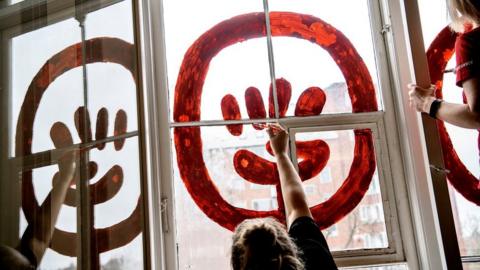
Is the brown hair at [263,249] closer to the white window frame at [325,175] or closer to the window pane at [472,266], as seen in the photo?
the white window frame at [325,175]

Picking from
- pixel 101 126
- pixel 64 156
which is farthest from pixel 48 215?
pixel 101 126

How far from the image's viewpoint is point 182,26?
1762mm

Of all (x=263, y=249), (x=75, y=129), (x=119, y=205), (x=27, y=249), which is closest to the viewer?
(x=27, y=249)

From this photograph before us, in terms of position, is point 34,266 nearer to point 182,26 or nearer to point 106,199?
point 106,199

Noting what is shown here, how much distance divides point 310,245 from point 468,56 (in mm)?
774

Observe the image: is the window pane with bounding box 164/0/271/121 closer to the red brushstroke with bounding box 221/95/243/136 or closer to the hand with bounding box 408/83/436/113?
the red brushstroke with bounding box 221/95/243/136

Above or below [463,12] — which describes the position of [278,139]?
below

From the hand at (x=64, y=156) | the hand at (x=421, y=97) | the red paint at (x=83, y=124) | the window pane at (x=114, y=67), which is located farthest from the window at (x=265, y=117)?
the hand at (x=64, y=156)

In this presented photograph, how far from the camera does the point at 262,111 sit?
1.71 metres

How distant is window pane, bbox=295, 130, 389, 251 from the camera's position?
167 cm

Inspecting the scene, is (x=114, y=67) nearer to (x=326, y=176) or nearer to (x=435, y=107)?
(x=326, y=176)

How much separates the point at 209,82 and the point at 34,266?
1.07 m

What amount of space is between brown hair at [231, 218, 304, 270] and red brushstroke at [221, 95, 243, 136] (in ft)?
1.70

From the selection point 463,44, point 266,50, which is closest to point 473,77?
point 463,44
